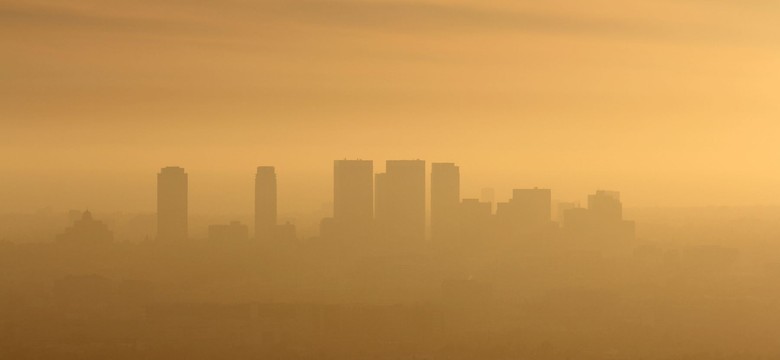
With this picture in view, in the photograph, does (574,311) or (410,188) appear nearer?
(574,311)

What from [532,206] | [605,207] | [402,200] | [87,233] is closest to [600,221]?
[605,207]

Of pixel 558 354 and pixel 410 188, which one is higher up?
pixel 410 188

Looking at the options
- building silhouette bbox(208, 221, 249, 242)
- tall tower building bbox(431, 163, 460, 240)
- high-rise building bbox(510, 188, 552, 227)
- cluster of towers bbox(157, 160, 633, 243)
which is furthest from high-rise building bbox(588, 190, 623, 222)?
building silhouette bbox(208, 221, 249, 242)

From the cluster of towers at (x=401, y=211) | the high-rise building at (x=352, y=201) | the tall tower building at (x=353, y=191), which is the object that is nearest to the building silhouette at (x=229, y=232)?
the cluster of towers at (x=401, y=211)

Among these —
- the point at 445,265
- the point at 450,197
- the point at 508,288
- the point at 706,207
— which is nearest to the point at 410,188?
the point at 450,197

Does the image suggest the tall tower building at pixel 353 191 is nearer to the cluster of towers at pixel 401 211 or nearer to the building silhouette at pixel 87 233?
the cluster of towers at pixel 401 211

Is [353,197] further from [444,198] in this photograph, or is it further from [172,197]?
[172,197]

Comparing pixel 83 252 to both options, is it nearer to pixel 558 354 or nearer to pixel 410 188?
pixel 410 188
